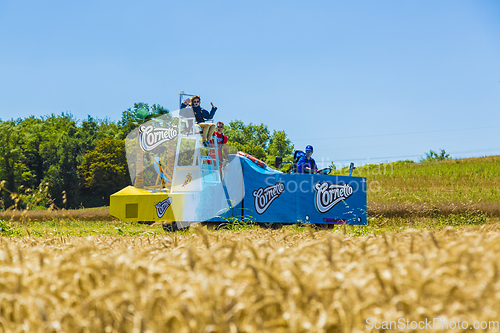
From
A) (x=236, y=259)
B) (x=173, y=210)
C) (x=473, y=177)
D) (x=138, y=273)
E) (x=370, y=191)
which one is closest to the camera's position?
(x=138, y=273)

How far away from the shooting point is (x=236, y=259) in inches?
64.4

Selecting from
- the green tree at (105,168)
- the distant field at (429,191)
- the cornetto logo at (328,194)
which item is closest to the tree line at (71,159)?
the green tree at (105,168)

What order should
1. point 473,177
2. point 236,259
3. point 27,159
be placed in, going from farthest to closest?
1. point 27,159
2. point 473,177
3. point 236,259

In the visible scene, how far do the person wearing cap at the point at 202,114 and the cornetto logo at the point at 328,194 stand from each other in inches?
127

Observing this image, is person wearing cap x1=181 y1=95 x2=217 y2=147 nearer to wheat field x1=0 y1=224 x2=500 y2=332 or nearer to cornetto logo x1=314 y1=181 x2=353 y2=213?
cornetto logo x1=314 y1=181 x2=353 y2=213

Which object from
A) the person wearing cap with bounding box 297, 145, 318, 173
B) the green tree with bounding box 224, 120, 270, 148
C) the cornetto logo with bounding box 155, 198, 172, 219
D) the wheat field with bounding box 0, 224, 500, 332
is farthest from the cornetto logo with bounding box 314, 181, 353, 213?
the green tree with bounding box 224, 120, 270, 148

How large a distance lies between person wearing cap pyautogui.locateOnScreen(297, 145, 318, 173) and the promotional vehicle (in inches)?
27.5

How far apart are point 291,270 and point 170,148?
10204 millimetres

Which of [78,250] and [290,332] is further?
[78,250]

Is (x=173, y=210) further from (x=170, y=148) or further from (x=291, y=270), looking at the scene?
(x=291, y=270)

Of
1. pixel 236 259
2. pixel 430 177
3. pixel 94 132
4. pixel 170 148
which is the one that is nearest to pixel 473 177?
pixel 430 177

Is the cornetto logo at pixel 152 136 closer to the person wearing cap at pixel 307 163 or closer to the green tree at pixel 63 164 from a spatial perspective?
the person wearing cap at pixel 307 163

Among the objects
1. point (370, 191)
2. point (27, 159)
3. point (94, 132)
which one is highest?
point (94, 132)

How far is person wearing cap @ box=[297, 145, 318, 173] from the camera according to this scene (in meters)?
11.4
